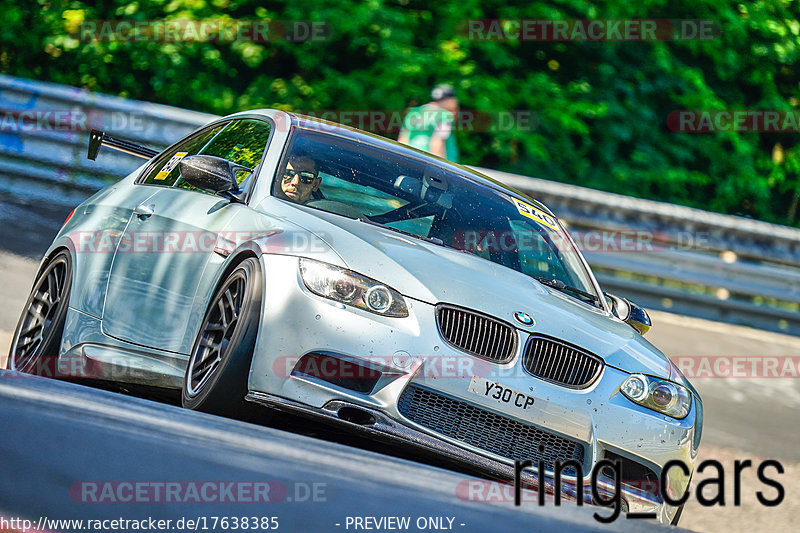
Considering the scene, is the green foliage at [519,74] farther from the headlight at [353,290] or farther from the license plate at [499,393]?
the license plate at [499,393]

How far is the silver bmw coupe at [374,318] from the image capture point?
3932 millimetres

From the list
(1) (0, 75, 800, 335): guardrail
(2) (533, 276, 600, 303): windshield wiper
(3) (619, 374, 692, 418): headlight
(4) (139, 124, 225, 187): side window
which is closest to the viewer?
(3) (619, 374, 692, 418): headlight

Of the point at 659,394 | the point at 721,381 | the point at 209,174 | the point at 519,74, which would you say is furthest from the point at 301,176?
the point at 519,74

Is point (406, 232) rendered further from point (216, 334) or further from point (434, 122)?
point (434, 122)

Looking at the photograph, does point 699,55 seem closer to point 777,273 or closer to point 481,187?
point 777,273

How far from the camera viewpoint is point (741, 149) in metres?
15.4

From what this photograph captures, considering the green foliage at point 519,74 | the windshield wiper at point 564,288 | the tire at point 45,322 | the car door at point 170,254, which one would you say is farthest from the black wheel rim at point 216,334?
the green foliage at point 519,74

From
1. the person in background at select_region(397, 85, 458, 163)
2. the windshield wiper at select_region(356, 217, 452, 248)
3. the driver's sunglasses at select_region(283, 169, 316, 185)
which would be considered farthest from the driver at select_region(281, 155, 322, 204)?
the person in background at select_region(397, 85, 458, 163)

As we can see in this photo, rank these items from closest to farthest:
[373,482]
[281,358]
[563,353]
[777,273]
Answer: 1. [373,482]
2. [281,358]
3. [563,353]
4. [777,273]

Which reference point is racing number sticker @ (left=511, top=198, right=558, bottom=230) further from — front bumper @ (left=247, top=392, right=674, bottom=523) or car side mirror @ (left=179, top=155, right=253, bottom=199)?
front bumper @ (left=247, top=392, right=674, bottom=523)

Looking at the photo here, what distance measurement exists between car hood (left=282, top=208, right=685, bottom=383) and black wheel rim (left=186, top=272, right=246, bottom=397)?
0.38m

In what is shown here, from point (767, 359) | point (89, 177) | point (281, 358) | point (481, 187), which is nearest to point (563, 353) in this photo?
point (281, 358)

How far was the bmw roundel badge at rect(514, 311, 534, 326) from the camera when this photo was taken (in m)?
4.14

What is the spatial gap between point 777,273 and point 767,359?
1.31 metres
